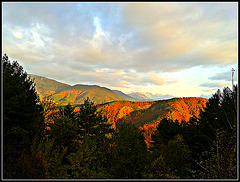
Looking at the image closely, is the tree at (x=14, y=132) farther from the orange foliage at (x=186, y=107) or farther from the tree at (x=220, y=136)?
the orange foliage at (x=186, y=107)

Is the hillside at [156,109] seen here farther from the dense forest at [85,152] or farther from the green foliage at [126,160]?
the green foliage at [126,160]

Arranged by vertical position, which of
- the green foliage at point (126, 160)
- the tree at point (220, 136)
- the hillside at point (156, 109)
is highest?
the tree at point (220, 136)

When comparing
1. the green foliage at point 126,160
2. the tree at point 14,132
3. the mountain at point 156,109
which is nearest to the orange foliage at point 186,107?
the mountain at point 156,109

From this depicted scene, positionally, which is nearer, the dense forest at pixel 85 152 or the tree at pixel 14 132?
the dense forest at pixel 85 152

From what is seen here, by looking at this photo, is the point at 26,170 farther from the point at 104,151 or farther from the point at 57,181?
the point at 104,151

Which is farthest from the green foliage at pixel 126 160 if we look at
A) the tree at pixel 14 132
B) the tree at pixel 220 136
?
the tree at pixel 14 132

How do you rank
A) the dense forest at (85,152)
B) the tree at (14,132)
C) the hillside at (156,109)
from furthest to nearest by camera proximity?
1. the hillside at (156,109)
2. the tree at (14,132)
3. the dense forest at (85,152)

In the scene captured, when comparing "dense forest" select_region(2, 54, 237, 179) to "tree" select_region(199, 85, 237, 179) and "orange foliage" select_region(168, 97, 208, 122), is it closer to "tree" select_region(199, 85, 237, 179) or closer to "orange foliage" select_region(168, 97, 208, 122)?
"tree" select_region(199, 85, 237, 179)

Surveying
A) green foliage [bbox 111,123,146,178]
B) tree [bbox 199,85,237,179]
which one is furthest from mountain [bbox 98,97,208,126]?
green foliage [bbox 111,123,146,178]

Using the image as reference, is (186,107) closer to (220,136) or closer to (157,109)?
(157,109)

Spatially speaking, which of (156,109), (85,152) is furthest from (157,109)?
(85,152)

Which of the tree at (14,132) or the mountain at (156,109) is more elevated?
the tree at (14,132)

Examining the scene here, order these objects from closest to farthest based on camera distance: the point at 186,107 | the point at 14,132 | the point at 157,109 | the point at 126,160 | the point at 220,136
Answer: the point at 220,136, the point at 14,132, the point at 126,160, the point at 186,107, the point at 157,109

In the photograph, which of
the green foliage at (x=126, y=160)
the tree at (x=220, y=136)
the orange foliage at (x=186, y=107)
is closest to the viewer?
the tree at (x=220, y=136)
